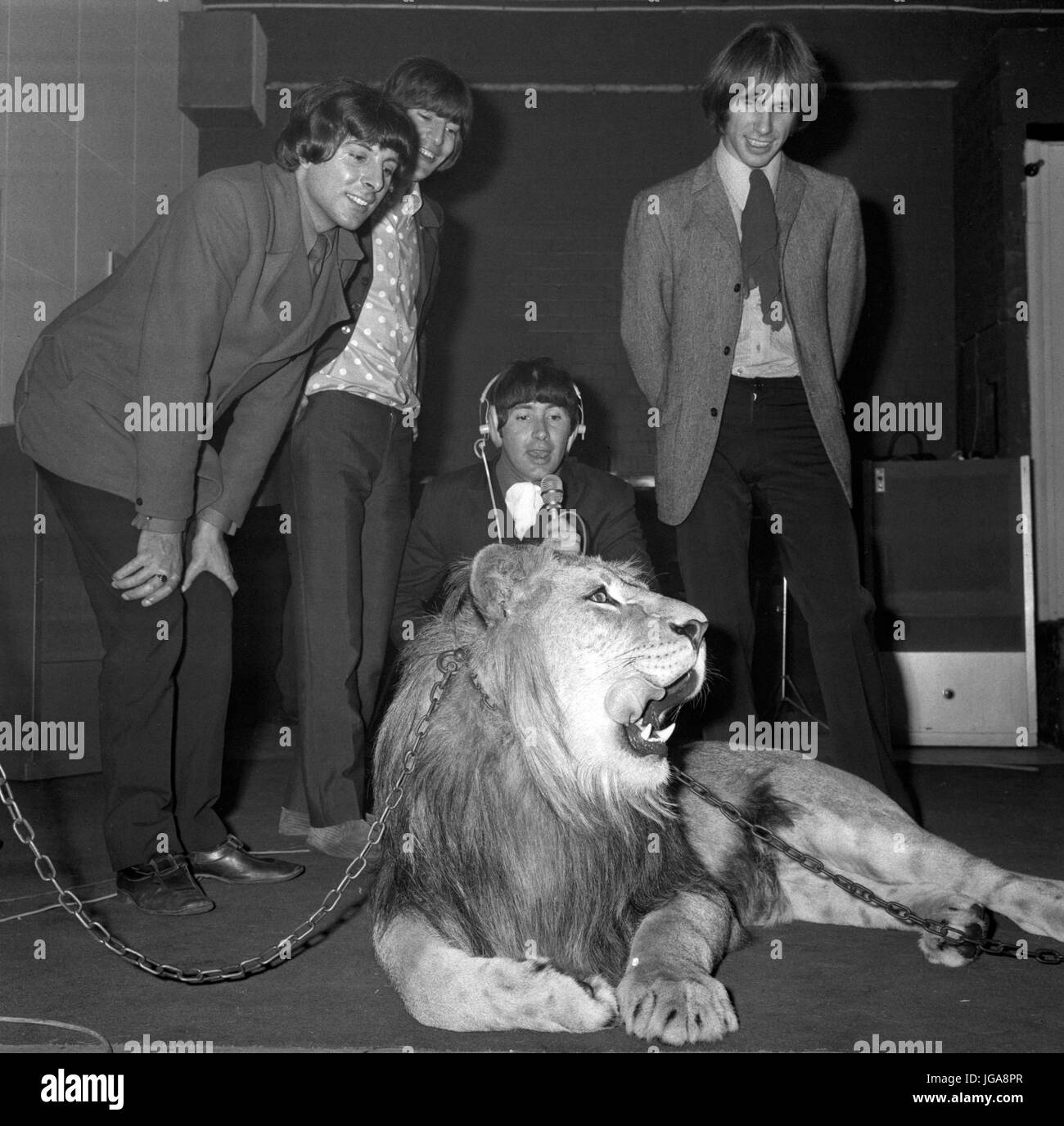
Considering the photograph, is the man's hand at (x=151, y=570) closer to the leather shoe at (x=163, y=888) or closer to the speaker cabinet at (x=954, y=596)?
the leather shoe at (x=163, y=888)

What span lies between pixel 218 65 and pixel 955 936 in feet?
21.4

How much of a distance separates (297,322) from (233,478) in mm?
447

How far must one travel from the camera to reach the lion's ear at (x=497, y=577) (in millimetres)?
2197

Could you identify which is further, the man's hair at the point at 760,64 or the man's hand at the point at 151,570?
the man's hair at the point at 760,64

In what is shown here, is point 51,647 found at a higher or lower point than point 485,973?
higher

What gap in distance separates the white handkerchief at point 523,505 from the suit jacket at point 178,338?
0.78 m

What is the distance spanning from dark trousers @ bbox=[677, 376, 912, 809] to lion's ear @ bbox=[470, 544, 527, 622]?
A: 1.06m

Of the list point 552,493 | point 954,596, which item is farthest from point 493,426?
point 954,596

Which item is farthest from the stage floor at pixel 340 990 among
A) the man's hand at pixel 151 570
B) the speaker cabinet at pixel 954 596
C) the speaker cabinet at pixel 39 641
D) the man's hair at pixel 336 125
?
the speaker cabinet at pixel 954 596

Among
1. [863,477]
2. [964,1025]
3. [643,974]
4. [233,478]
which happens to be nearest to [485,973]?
[643,974]

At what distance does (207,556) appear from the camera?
9.65ft

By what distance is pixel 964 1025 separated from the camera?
1.94 meters

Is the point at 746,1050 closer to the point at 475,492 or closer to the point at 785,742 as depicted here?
the point at 475,492

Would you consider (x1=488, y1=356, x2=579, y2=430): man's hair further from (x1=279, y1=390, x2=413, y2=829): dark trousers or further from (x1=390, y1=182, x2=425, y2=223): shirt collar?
(x1=390, y1=182, x2=425, y2=223): shirt collar
